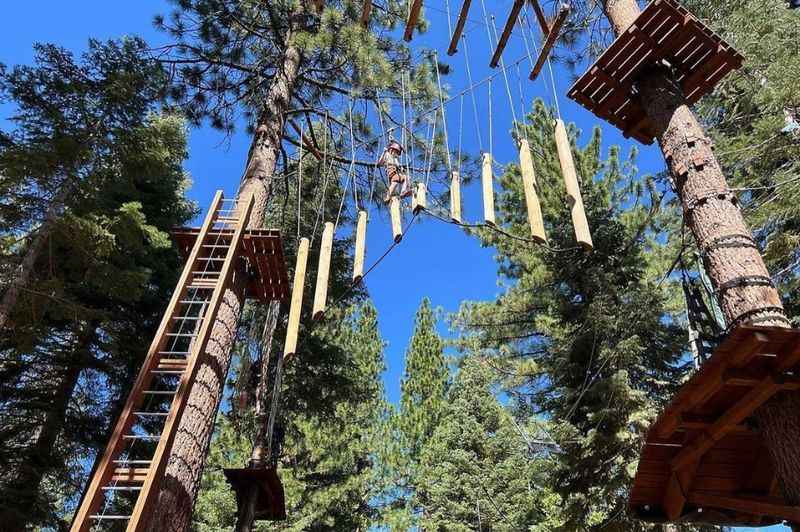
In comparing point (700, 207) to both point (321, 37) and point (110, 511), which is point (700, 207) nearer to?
point (321, 37)

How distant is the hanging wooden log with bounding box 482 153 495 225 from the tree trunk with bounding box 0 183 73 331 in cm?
482

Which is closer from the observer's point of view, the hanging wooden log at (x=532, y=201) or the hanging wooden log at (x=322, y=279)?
the hanging wooden log at (x=532, y=201)

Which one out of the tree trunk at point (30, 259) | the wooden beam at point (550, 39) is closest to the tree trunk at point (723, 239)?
the wooden beam at point (550, 39)

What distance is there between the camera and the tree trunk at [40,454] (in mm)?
6457

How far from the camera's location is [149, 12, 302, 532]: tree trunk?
434 centimetres

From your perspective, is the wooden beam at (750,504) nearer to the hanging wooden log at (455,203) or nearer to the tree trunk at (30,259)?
the hanging wooden log at (455,203)

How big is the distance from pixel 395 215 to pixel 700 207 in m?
2.60

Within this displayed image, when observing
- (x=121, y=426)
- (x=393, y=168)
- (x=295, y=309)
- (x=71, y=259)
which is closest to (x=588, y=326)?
(x=393, y=168)

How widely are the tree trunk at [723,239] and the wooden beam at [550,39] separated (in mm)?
1000

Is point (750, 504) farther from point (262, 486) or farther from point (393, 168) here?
point (262, 486)

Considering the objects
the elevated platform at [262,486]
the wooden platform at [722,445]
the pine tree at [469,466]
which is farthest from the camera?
the pine tree at [469,466]

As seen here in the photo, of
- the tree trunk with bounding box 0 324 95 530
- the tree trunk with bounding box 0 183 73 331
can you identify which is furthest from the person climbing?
the tree trunk with bounding box 0 324 95 530

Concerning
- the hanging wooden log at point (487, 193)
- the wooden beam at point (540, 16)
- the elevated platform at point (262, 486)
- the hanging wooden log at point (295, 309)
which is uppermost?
the wooden beam at point (540, 16)

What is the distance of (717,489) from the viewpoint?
15.3 ft
